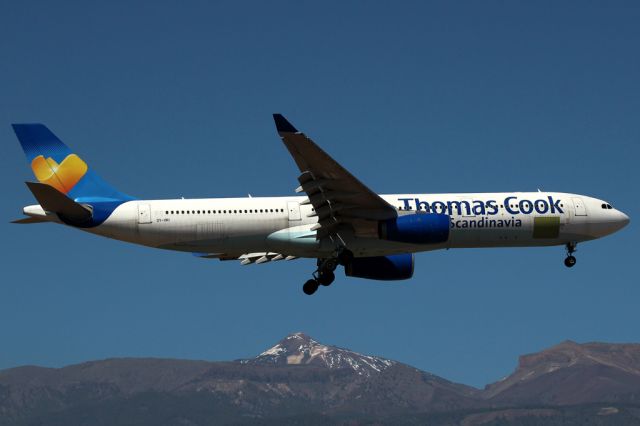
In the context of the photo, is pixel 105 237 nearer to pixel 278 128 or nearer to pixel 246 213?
pixel 246 213

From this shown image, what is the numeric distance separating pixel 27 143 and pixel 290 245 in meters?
17.4

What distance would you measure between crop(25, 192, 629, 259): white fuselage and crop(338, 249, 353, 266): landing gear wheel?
20.2 inches

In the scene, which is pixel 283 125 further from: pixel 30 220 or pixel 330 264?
pixel 30 220

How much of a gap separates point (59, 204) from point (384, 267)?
20213 millimetres

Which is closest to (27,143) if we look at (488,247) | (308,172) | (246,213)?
(246,213)

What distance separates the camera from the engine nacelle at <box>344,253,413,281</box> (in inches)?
2554

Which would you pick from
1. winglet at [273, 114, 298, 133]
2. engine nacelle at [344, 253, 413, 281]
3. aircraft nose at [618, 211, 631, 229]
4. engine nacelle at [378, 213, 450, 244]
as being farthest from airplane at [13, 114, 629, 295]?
winglet at [273, 114, 298, 133]

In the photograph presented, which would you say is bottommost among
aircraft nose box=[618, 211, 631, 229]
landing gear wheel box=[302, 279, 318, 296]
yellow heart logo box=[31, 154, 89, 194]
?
landing gear wheel box=[302, 279, 318, 296]

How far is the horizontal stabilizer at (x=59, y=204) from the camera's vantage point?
56.2m

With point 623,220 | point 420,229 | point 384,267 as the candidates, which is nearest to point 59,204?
point 420,229

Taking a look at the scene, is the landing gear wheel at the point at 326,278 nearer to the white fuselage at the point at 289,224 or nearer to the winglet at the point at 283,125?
the white fuselage at the point at 289,224

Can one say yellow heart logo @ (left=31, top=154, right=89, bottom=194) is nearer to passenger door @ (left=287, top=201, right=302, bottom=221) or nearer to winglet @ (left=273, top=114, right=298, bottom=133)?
passenger door @ (left=287, top=201, right=302, bottom=221)

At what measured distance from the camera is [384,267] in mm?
65375

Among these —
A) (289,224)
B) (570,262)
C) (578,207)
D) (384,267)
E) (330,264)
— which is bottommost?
(330,264)
